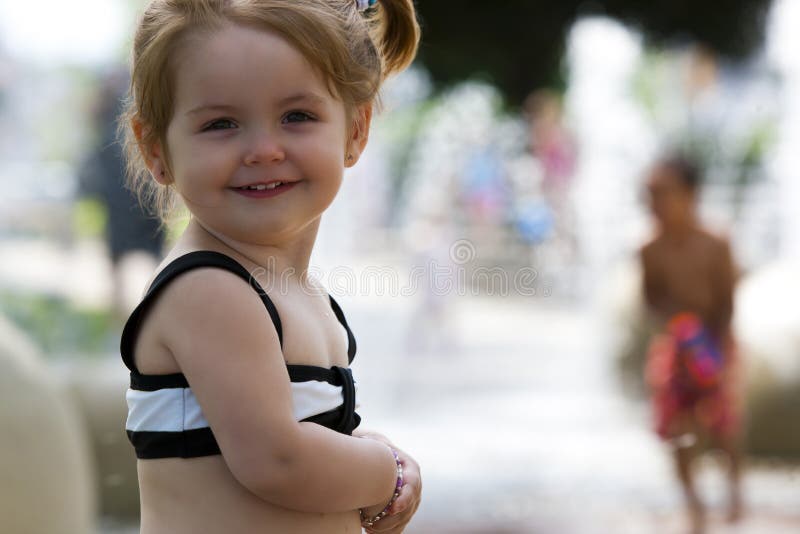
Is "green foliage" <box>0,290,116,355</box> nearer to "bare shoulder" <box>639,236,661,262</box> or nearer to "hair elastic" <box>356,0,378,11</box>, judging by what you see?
"bare shoulder" <box>639,236,661,262</box>

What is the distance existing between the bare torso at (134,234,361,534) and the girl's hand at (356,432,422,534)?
9 centimetres

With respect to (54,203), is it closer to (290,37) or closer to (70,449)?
(70,449)

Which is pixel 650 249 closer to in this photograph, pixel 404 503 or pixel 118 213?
pixel 118 213

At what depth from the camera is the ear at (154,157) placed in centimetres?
139

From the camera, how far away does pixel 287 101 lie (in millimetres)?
1309

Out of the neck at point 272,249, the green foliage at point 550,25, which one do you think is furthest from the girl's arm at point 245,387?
the green foliage at point 550,25

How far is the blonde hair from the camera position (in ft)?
4.25

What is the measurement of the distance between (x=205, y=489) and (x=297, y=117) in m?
0.50

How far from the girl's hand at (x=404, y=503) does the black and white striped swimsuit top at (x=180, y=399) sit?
0.14 metres

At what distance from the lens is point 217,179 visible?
1.30m

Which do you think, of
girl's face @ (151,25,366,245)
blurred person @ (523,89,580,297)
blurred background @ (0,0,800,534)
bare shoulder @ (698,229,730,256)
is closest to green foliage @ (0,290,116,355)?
blurred background @ (0,0,800,534)

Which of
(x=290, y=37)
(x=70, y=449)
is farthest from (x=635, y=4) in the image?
(x=290, y=37)

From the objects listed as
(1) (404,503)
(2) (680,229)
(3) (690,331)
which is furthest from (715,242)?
(1) (404,503)

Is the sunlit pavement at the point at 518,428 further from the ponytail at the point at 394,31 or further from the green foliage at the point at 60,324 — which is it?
the ponytail at the point at 394,31
